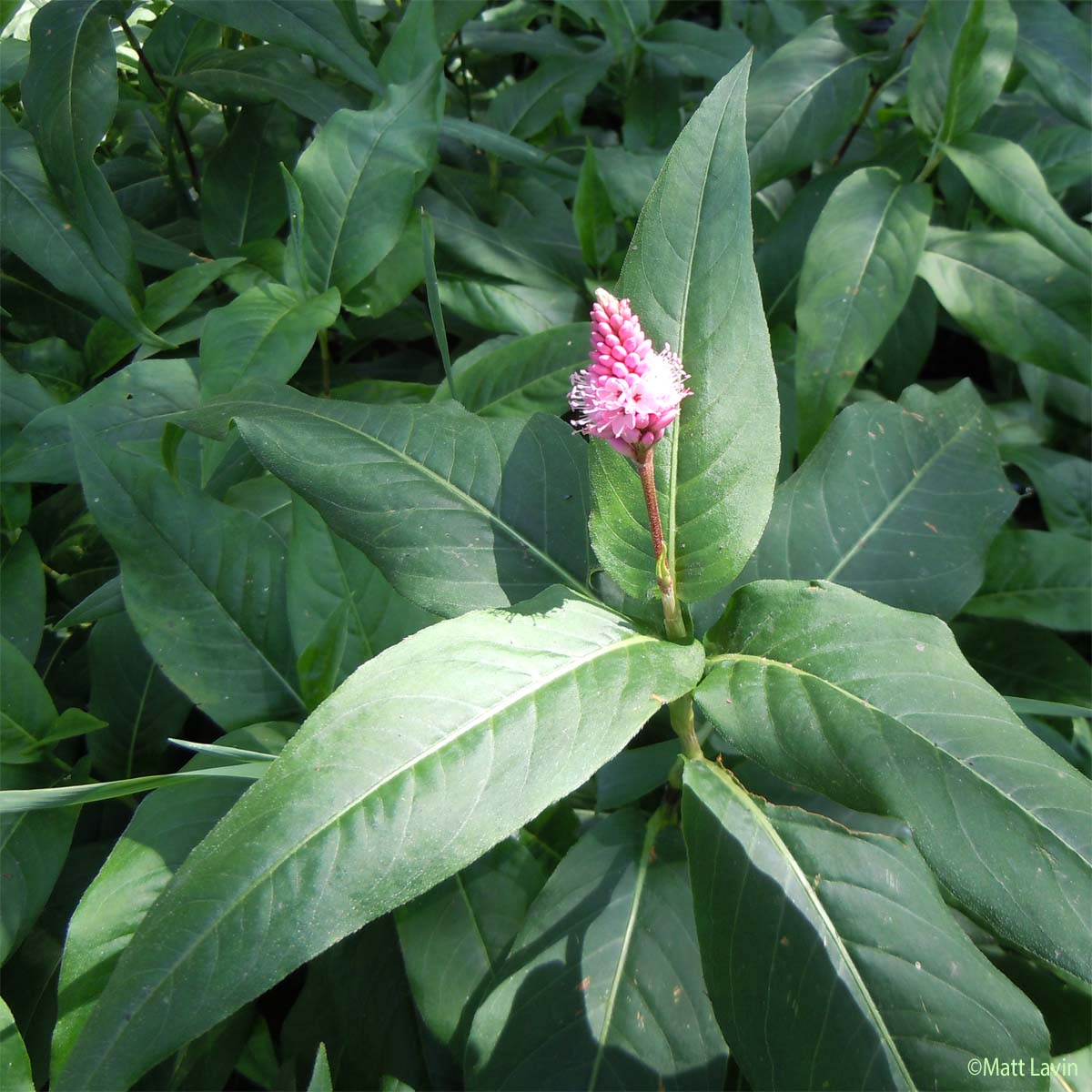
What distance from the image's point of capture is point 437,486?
1.11 m

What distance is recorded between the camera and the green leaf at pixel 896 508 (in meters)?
1.30

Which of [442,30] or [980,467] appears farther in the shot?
[442,30]

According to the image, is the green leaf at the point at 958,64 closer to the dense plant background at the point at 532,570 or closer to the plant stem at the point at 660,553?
the dense plant background at the point at 532,570

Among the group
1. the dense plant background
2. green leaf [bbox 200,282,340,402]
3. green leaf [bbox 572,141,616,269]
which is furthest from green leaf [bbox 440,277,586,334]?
green leaf [bbox 200,282,340,402]

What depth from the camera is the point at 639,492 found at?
3.24ft

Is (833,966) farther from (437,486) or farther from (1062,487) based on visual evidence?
(1062,487)

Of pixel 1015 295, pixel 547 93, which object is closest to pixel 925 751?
pixel 1015 295

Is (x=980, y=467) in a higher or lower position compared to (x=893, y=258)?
lower

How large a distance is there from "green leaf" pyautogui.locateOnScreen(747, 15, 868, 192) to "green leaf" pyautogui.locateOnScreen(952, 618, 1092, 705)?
0.93 meters

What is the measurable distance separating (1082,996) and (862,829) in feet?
1.49

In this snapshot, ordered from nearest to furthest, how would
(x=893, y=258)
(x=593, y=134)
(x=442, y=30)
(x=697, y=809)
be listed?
(x=697, y=809) → (x=893, y=258) → (x=442, y=30) → (x=593, y=134)

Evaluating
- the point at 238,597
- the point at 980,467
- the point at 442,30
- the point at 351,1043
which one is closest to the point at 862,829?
the point at 980,467

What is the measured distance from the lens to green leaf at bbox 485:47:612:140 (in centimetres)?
203

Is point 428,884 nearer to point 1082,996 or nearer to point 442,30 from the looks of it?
point 1082,996
